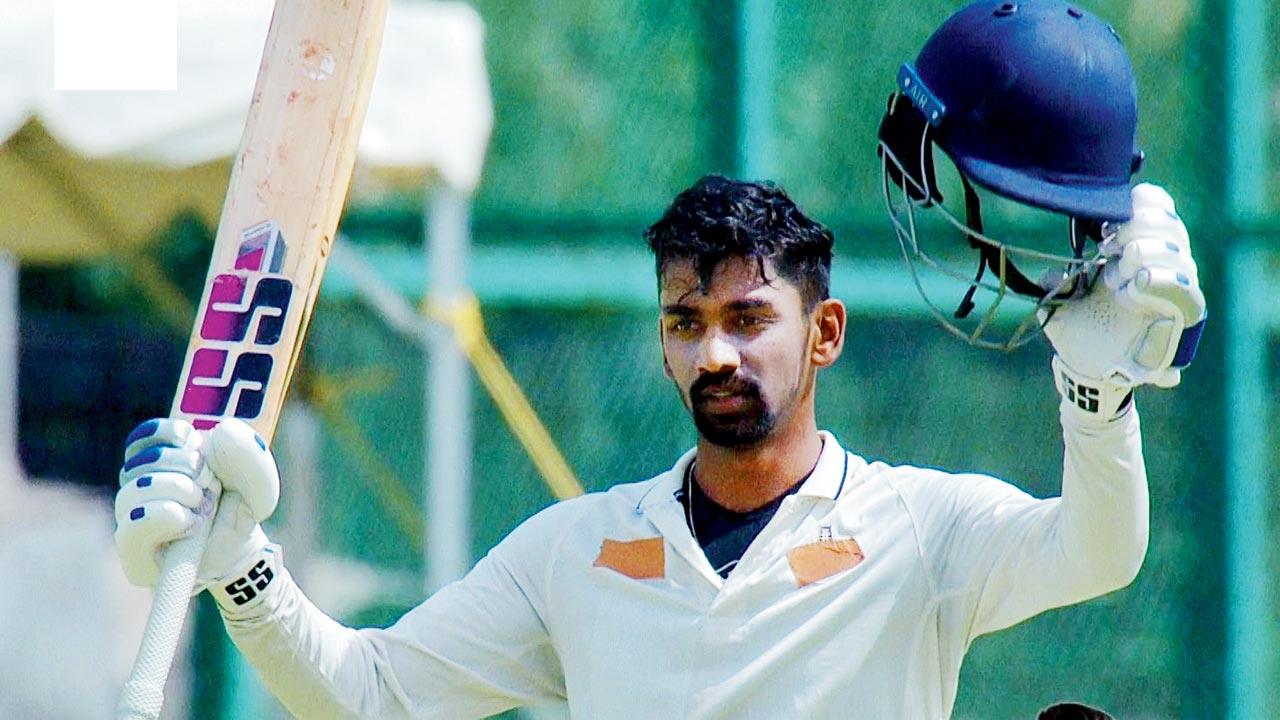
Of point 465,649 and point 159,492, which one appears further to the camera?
point 465,649

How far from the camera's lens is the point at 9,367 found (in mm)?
4586

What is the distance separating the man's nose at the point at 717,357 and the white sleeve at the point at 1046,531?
0.90 ft

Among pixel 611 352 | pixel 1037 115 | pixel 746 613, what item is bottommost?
pixel 611 352

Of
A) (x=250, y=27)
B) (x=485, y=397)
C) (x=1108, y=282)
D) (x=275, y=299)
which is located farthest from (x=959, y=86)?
(x=485, y=397)

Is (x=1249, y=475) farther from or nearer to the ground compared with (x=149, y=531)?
nearer to the ground

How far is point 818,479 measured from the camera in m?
2.36

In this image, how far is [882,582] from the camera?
228cm

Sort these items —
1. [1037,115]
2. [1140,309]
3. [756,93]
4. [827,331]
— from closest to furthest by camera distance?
[1140,309] < [1037,115] < [827,331] < [756,93]

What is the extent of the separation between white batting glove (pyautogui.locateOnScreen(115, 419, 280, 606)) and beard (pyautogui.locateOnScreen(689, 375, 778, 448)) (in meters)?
0.49

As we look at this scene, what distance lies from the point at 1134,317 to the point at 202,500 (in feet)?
3.25

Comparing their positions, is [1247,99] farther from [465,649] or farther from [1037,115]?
[465,649]

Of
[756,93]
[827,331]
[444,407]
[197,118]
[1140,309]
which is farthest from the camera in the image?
[756,93]

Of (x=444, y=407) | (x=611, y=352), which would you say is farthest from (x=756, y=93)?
(x=444, y=407)

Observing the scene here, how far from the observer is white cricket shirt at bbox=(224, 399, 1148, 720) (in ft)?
7.35
